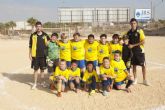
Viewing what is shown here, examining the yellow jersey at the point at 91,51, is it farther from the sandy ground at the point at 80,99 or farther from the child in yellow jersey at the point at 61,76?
the sandy ground at the point at 80,99

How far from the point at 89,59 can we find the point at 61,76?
117cm

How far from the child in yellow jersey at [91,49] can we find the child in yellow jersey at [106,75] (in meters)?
0.61

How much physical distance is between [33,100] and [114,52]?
2638 millimetres

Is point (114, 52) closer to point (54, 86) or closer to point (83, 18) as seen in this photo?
point (54, 86)

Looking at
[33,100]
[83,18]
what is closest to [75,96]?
[33,100]

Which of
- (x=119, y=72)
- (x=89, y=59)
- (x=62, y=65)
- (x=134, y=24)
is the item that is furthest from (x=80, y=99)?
(x=134, y=24)

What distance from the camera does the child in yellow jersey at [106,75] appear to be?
9.29 metres

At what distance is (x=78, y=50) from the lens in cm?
1012

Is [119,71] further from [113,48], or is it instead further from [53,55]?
[53,55]

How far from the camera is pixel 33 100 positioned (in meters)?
8.82

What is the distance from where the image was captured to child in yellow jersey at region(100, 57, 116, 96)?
9.29 metres

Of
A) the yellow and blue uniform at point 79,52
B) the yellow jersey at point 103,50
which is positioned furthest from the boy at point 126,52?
the yellow and blue uniform at point 79,52

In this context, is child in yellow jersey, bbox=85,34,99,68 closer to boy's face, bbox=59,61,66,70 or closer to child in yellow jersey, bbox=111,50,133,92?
child in yellow jersey, bbox=111,50,133,92

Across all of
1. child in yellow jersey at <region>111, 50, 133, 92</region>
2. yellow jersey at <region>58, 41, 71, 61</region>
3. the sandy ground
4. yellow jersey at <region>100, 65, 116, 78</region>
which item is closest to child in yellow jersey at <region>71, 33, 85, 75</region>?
yellow jersey at <region>58, 41, 71, 61</region>
